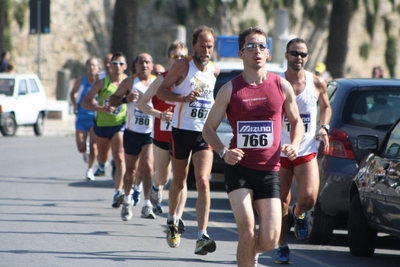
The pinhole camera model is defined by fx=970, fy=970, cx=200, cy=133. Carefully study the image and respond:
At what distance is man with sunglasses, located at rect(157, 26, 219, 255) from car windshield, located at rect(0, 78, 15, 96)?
17682 mm

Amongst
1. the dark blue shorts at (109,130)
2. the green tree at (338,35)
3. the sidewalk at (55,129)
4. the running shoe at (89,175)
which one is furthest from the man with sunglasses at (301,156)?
the sidewalk at (55,129)

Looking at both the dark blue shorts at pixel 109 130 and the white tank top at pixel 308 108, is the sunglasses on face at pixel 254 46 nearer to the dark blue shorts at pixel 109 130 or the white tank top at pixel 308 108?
the white tank top at pixel 308 108

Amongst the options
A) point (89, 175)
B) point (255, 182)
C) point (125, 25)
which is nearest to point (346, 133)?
point (255, 182)

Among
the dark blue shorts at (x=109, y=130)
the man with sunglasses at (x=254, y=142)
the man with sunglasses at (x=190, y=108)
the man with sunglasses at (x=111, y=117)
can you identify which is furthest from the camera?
the dark blue shorts at (x=109, y=130)

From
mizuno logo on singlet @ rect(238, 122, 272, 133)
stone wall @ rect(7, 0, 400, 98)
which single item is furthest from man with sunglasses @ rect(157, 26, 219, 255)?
stone wall @ rect(7, 0, 400, 98)

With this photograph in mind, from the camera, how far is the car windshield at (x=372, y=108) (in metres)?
10.0

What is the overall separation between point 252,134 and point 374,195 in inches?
86.4

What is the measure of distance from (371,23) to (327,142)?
130 feet

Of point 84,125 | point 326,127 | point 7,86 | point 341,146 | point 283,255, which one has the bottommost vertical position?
point 7,86

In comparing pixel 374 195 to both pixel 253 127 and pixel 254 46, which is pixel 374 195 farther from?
pixel 254 46

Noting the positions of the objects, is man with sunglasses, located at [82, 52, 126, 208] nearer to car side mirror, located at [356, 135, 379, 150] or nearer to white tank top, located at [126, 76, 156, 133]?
white tank top, located at [126, 76, 156, 133]

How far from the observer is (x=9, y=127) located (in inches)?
1035

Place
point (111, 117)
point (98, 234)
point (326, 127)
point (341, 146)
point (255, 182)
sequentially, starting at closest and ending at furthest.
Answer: point (255, 182)
point (326, 127)
point (341, 146)
point (98, 234)
point (111, 117)

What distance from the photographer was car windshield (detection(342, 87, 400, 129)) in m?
10.0
